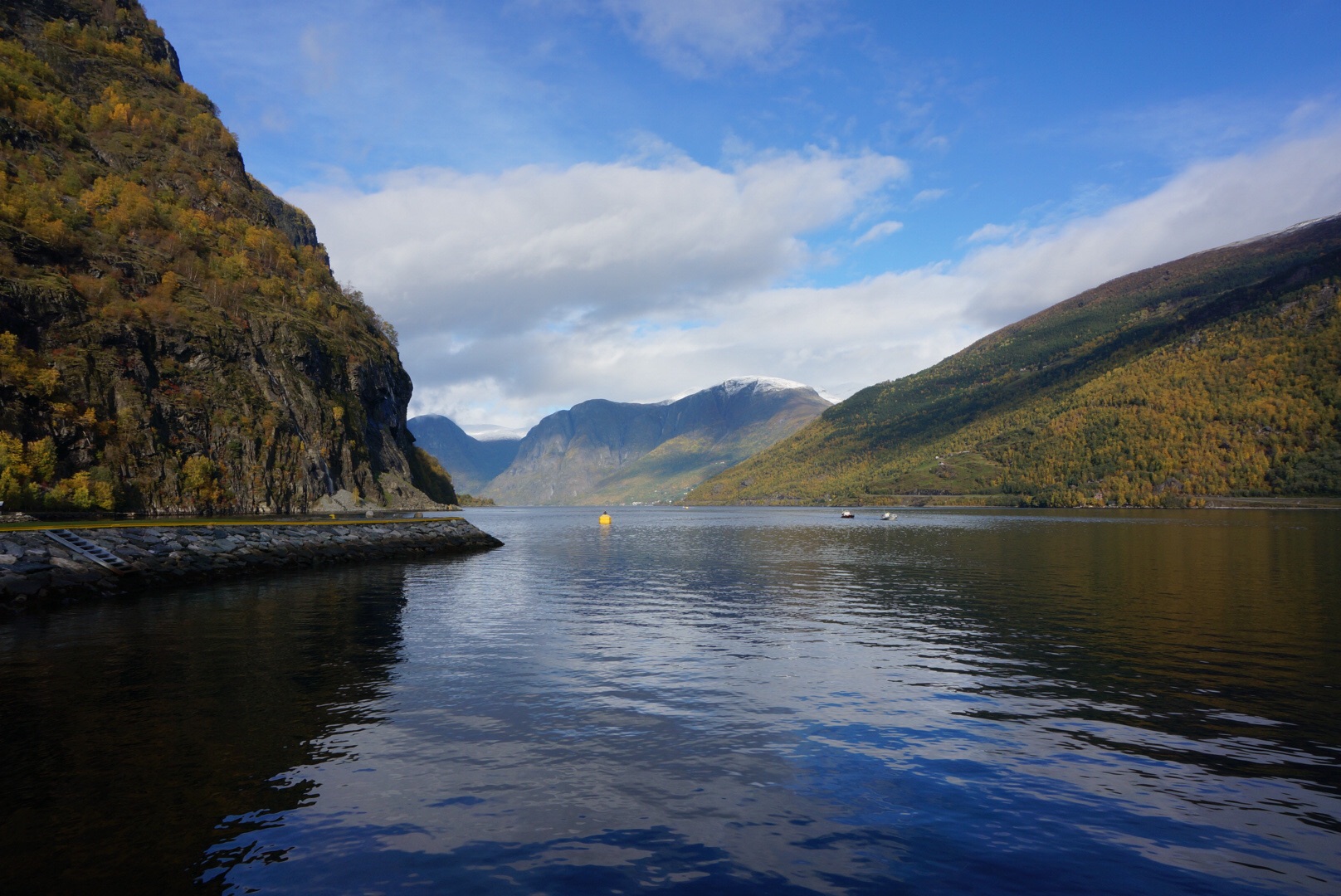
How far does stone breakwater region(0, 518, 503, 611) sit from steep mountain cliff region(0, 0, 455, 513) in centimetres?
2177

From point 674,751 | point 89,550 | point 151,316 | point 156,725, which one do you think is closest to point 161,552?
point 89,550

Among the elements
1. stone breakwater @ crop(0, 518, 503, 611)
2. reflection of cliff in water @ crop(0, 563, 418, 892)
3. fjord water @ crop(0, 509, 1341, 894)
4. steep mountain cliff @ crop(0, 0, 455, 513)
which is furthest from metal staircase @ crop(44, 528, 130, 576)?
steep mountain cliff @ crop(0, 0, 455, 513)

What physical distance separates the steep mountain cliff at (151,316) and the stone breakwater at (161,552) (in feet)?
71.4

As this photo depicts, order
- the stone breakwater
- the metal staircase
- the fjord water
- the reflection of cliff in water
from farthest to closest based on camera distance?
the metal staircase
the stone breakwater
the reflection of cliff in water
the fjord water

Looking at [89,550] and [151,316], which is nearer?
[89,550]

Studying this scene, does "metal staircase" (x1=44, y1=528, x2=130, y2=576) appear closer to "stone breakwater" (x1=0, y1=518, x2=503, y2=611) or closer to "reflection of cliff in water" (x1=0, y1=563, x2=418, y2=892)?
"stone breakwater" (x1=0, y1=518, x2=503, y2=611)

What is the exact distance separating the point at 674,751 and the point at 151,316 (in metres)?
111

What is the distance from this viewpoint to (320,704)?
68.0ft

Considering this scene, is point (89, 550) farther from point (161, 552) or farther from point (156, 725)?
point (156, 725)

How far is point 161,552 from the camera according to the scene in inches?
1971

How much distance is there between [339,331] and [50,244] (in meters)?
62.8

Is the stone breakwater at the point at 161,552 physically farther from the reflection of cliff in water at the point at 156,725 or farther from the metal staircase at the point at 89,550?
the reflection of cliff in water at the point at 156,725

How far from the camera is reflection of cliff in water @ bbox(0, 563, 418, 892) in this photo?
11.7 m

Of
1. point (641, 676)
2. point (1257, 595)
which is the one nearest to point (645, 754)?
point (641, 676)
